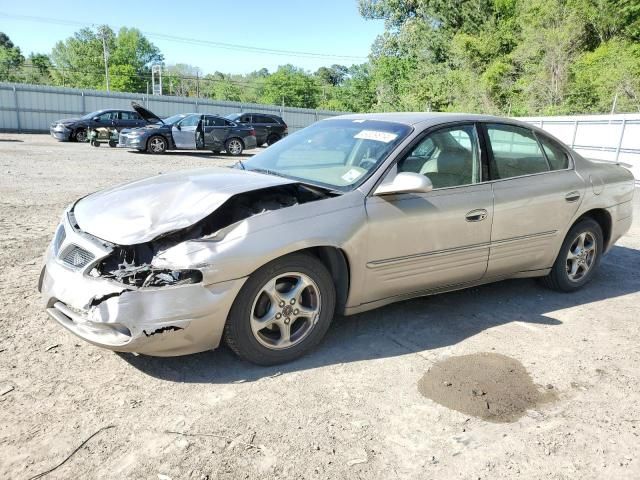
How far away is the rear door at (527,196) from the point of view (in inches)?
158

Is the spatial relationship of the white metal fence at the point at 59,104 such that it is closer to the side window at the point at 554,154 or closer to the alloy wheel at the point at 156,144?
the alloy wheel at the point at 156,144

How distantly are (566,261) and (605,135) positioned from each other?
11.5 metres

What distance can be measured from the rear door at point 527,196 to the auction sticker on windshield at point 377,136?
2.86ft

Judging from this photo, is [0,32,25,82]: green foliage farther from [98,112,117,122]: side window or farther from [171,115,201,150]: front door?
[171,115,201,150]: front door

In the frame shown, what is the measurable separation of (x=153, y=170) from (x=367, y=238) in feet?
34.2

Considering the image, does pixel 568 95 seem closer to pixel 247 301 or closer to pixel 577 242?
pixel 577 242

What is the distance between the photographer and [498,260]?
13.3 ft

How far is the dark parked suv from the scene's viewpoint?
73.8 ft

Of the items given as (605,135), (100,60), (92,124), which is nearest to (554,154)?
(605,135)

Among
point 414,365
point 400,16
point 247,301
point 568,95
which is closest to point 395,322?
point 414,365

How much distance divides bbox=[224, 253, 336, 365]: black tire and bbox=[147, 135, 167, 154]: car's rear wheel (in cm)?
1536

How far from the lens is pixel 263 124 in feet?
76.1

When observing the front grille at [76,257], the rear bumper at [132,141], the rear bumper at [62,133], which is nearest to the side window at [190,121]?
the rear bumper at [132,141]

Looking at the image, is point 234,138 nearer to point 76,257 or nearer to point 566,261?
point 566,261
